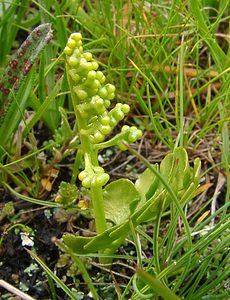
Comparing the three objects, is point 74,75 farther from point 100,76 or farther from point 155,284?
point 155,284

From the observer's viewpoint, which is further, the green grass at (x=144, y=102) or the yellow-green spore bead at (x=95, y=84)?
the green grass at (x=144, y=102)

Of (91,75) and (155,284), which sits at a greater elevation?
(91,75)

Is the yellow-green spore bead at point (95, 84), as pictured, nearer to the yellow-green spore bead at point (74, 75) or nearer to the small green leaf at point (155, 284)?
the yellow-green spore bead at point (74, 75)

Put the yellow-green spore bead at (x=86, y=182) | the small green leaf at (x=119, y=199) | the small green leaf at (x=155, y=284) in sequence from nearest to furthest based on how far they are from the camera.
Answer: the small green leaf at (x=155, y=284) → the yellow-green spore bead at (x=86, y=182) → the small green leaf at (x=119, y=199)

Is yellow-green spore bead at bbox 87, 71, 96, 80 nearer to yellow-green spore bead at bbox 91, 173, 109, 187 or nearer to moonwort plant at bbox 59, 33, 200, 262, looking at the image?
moonwort plant at bbox 59, 33, 200, 262

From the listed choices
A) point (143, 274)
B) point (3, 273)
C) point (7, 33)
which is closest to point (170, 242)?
point (143, 274)

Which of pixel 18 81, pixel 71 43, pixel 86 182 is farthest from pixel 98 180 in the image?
pixel 18 81

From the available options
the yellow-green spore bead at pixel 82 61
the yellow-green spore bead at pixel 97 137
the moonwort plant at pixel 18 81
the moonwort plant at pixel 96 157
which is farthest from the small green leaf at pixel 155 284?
the moonwort plant at pixel 18 81

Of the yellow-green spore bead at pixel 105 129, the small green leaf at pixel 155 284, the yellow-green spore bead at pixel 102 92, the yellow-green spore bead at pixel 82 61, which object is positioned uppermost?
the yellow-green spore bead at pixel 82 61

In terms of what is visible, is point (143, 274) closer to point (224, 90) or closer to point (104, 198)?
point (104, 198)
